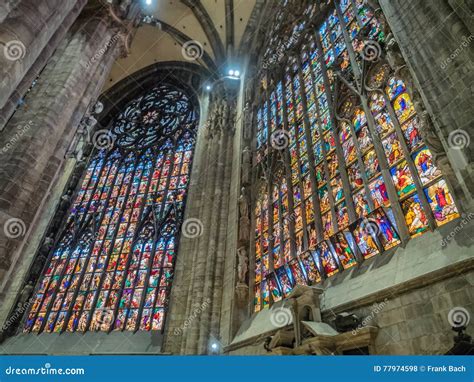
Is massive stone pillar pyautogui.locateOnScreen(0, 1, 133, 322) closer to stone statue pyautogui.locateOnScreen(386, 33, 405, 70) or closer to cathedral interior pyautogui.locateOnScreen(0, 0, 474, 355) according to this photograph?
cathedral interior pyautogui.locateOnScreen(0, 0, 474, 355)

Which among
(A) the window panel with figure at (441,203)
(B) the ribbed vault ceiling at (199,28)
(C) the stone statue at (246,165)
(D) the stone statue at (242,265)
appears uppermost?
(B) the ribbed vault ceiling at (199,28)

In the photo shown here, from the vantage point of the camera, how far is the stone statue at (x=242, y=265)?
32.4ft

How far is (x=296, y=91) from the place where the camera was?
1168 cm

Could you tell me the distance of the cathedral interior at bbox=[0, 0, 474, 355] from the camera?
5.09 meters

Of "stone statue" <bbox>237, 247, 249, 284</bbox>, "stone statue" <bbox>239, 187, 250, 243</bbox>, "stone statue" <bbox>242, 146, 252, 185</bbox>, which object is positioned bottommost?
"stone statue" <bbox>237, 247, 249, 284</bbox>

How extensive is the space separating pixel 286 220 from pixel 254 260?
5.63ft

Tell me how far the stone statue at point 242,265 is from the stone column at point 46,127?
5.39m

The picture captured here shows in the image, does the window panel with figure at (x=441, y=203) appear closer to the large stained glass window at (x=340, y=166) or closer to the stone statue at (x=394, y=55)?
the large stained glass window at (x=340, y=166)

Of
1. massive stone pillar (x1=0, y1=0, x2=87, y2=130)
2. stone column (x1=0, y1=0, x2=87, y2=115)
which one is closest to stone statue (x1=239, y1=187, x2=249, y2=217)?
massive stone pillar (x1=0, y1=0, x2=87, y2=130)

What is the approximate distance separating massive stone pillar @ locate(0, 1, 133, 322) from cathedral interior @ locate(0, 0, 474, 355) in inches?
1.9

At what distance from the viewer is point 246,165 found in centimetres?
1262

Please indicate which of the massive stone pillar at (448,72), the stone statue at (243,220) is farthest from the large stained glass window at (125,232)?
the massive stone pillar at (448,72)

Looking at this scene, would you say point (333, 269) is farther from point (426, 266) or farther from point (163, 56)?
point (163, 56)

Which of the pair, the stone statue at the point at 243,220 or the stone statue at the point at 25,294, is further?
the stone statue at the point at 25,294
